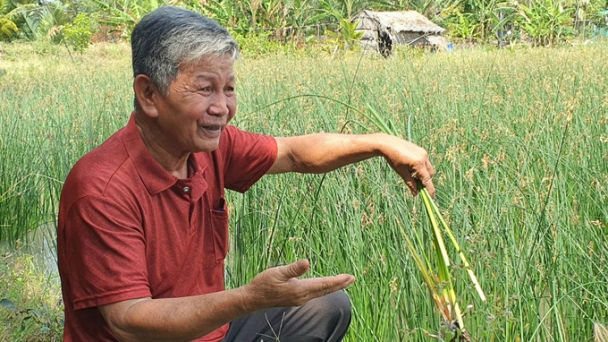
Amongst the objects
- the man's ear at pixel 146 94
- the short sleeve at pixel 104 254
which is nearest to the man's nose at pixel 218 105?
the man's ear at pixel 146 94

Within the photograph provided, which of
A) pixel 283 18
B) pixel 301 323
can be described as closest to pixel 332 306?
pixel 301 323

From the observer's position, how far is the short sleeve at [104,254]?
162 cm

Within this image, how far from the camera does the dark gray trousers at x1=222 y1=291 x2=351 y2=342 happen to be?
2.12m

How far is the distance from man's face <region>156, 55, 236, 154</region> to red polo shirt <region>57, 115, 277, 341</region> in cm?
9

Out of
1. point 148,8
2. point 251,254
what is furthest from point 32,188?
point 148,8

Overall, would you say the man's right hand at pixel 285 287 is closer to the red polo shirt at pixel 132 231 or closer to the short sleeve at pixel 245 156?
the red polo shirt at pixel 132 231

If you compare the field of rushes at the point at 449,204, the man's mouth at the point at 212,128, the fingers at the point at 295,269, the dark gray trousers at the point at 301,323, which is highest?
the man's mouth at the point at 212,128

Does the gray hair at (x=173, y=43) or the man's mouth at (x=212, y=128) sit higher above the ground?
the gray hair at (x=173, y=43)

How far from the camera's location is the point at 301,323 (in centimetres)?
214

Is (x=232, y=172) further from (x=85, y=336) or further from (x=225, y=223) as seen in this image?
(x=85, y=336)

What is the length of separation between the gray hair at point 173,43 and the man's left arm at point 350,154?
1.77 ft

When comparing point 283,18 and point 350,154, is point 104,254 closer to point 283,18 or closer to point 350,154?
point 350,154

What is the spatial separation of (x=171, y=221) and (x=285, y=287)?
0.45 m

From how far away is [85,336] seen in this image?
180 centimetres
